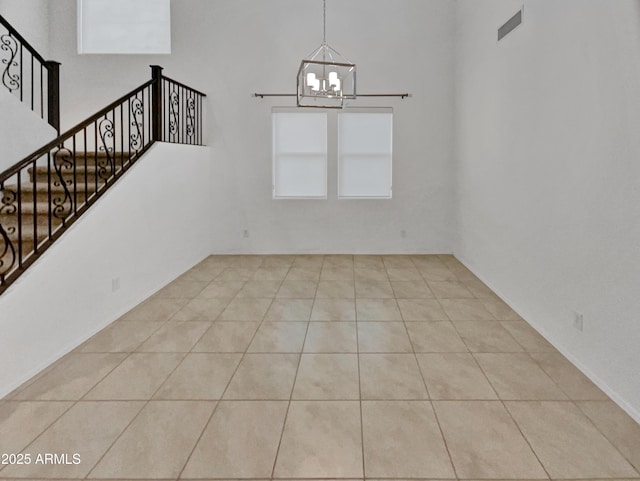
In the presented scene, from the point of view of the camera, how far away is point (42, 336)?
10.6ft

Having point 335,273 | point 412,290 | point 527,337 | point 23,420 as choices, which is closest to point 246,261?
point 335,273

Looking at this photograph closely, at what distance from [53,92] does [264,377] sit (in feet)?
15.3

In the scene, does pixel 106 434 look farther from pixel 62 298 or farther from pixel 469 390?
pixel 469 390

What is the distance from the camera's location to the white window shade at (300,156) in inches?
294

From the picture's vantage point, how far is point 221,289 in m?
5.40

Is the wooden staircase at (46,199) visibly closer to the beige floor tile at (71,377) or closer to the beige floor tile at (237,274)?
the beige floor tile at (71,377)

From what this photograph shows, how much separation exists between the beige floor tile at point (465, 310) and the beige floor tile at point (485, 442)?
5.50 ft

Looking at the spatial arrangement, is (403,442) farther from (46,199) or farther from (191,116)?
(191,116)

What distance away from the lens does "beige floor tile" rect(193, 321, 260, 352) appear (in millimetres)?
3613

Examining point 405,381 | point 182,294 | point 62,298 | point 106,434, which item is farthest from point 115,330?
point 405,381

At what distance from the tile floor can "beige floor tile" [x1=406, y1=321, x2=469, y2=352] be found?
0.02 meters

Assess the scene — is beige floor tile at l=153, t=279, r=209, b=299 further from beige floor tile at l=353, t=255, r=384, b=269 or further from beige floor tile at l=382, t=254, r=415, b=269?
beige floor tile at l=382, t=254, r=415, b=269

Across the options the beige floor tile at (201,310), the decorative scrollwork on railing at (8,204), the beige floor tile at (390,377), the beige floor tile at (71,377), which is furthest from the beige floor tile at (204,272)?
the beige floor tile at (390,377)

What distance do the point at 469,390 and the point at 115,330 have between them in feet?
9.52
